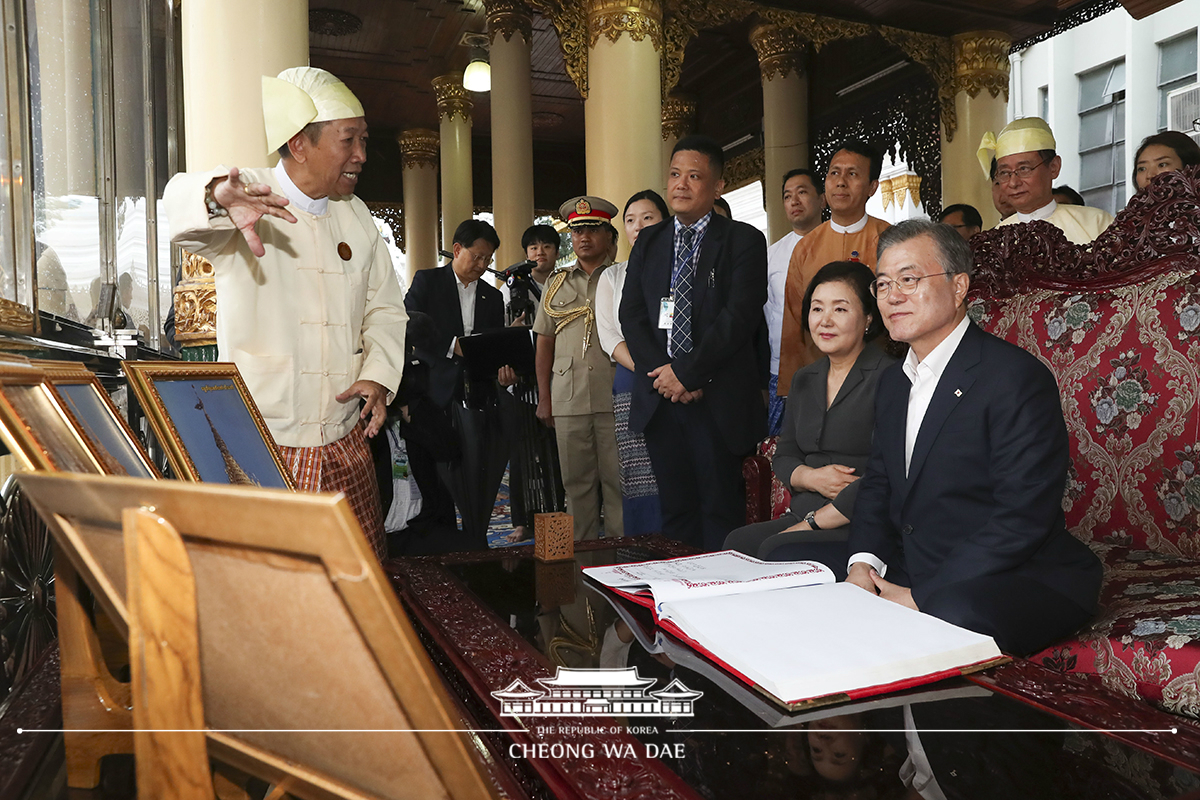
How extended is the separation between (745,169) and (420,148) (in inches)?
173

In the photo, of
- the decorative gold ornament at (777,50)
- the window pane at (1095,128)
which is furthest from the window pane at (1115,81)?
the decorative gold ornament at (777,50)

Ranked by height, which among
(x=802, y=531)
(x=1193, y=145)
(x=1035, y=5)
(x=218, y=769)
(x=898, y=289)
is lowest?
(x=802, y=531)

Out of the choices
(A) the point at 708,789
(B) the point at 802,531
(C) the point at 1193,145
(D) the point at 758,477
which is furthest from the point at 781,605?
(C) the point at 1193,145

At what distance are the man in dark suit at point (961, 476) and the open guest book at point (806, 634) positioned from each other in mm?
348

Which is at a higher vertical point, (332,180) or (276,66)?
(276,66)

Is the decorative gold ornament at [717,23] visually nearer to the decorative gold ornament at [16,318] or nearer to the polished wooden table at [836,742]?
the decorative gold ornament at [16,318]

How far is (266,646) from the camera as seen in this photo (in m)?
0.50

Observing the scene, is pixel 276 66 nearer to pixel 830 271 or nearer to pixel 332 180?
pixel 332 180

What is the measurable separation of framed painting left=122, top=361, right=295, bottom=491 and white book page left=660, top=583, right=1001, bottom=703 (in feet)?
2.37

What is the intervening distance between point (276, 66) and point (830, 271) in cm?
180

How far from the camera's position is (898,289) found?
164 centimetres

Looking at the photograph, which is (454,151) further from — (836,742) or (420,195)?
(836,742)

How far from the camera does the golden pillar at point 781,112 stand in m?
8.05

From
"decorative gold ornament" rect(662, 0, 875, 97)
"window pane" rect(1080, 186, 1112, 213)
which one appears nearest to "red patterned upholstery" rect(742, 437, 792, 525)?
"decorative gold ornament" rect(662, 0, 875, 97)
